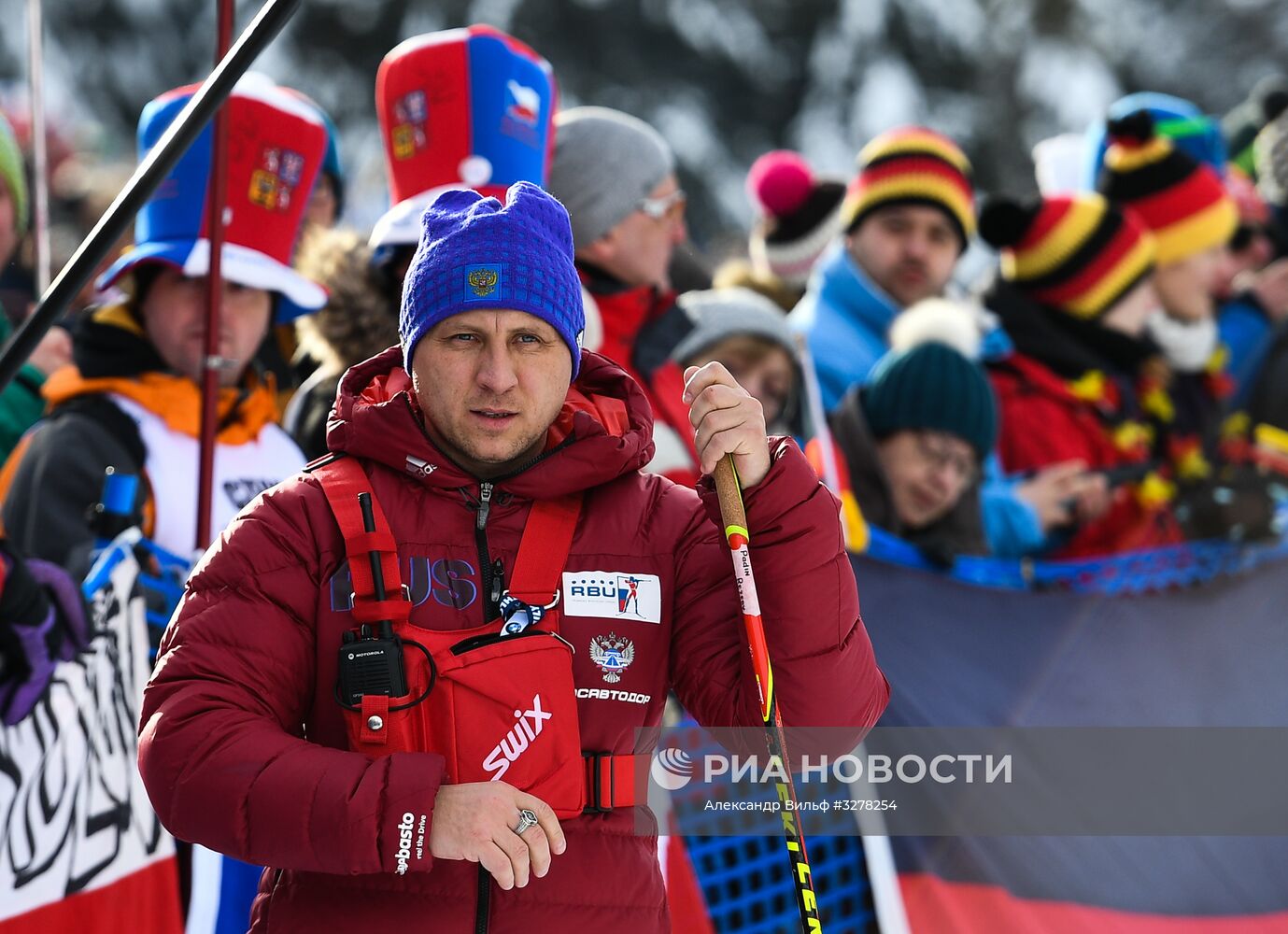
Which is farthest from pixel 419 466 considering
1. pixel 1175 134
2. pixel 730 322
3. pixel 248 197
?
pixel 1175 134

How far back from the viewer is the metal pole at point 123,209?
2.94 m

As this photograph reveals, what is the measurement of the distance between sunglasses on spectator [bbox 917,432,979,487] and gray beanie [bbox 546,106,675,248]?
119 cm

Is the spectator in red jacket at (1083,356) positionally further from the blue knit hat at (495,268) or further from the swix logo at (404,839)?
the swix logo at (404,839)

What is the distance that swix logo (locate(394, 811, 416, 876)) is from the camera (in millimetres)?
2420

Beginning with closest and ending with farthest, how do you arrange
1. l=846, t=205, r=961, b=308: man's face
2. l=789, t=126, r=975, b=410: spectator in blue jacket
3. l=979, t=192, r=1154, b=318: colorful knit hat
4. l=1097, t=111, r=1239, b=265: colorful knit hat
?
l=789, t=126, r=975, b=410: spectator in blue jacket → l=846, t=205, r=961, b=308: man's face → l=979, t=192, r=1154, b=318: colorful knit hat → l=1097, t=111, r=1239, b=265: colorful knit hat

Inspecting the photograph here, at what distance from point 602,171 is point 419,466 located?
2304 mm

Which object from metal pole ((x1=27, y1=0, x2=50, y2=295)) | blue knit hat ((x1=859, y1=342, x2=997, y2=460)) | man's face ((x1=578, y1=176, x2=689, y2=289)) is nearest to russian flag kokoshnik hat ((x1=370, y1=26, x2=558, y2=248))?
man's face ((x1=578, y1=176, x2=689, y2=289))

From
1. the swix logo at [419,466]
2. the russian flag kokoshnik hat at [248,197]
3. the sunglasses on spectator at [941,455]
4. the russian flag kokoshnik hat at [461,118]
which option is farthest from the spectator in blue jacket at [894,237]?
the swix logo at [419,466]

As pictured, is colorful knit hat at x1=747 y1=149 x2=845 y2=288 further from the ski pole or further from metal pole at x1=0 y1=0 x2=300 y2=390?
the ski pole

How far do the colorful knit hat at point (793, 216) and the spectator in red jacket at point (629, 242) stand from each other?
2.94m

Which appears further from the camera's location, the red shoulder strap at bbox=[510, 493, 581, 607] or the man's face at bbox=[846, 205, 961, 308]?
the man's face at bbox=[846, 205, 961, 308]

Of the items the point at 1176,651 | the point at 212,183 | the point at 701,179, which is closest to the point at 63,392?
the point at 212,183

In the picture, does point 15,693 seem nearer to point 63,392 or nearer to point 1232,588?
point 63,392

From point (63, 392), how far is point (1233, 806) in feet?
10.2
